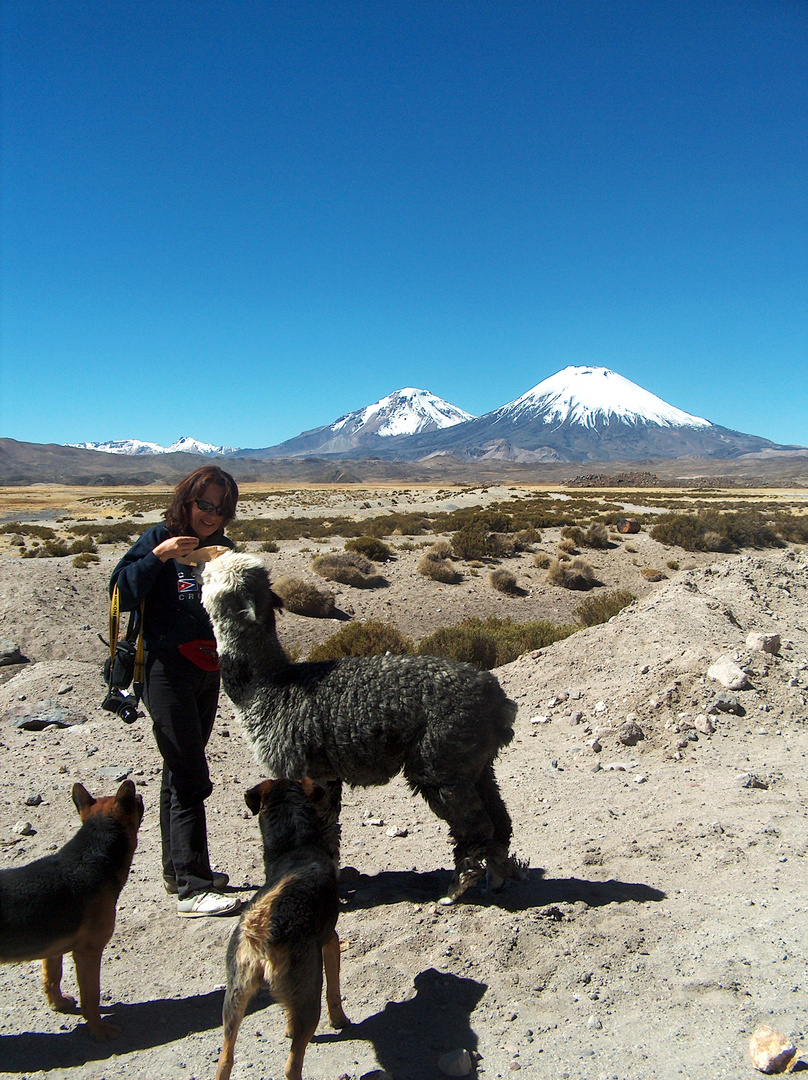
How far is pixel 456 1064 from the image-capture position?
2426 millimetres

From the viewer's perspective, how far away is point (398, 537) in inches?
1065

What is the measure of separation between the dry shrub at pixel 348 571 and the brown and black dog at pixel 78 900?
1450 cm

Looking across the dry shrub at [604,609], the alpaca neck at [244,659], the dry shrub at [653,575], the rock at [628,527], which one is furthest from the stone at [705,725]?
the rock at [628,527]

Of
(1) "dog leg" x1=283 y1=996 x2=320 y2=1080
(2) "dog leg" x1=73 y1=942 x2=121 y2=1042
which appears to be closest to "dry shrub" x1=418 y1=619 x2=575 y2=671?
(2) "dog leg" x1=73 y1=942 x2=121 y2=1042

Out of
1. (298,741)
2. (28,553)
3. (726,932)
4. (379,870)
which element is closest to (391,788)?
(379,870)

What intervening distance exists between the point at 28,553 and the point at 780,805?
75.8 ft

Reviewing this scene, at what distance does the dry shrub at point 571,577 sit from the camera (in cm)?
1897

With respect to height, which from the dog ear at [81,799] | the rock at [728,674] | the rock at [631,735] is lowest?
the rock at [631,735]

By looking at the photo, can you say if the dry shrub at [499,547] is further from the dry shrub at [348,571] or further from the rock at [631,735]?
the rock at [631,735]

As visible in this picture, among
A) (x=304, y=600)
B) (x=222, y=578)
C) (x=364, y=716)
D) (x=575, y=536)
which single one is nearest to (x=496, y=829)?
(x=364, y=716)

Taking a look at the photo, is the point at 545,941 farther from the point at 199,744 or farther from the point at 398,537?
the point at 398,537

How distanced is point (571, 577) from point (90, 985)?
17511 millimetres

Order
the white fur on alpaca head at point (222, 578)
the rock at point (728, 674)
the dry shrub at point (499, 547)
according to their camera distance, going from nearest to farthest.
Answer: the white fur on alpaca head at point (222, 578) < the rock at point (728, 674) < the dry shrub at point (499, 547)

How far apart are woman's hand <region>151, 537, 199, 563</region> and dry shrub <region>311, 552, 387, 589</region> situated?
46.0 ft
